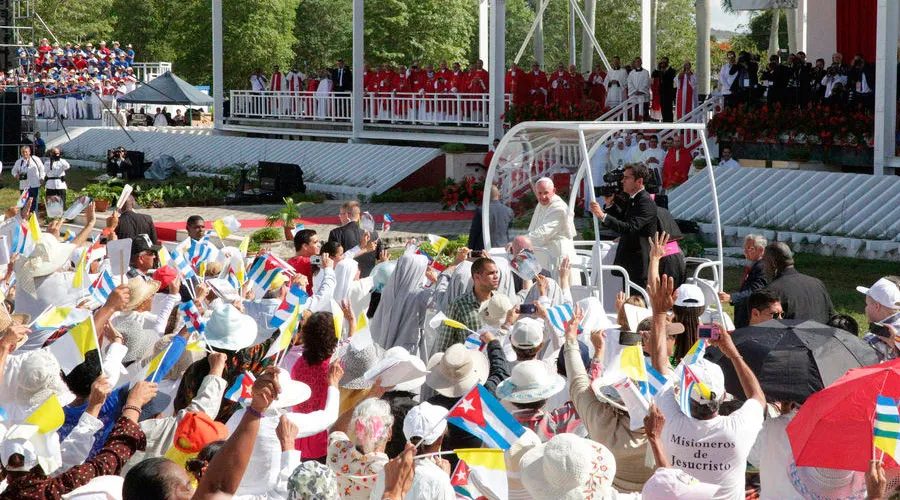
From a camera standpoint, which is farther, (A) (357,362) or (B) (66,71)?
(B) (66,71)

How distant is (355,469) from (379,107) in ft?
79.1

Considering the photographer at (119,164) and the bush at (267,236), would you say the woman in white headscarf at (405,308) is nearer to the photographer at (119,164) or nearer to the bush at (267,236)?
the bush at (267,236)

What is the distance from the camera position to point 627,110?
24094 mm

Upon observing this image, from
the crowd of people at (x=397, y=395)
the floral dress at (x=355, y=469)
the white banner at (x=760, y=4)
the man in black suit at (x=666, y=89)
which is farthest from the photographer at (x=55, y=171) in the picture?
the floral dress at (x=355, y=469)

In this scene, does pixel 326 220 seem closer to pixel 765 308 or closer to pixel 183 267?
pixel 183 267

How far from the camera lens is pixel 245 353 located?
19.9 feet

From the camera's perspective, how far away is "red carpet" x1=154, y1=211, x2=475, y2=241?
66.7 feet

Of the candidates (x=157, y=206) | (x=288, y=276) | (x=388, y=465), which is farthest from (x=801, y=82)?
(x=388, y=465)

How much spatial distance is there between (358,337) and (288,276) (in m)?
2.23

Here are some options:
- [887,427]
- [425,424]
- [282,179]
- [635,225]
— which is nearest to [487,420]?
[425,424]

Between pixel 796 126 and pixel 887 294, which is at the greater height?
pixel 796 126

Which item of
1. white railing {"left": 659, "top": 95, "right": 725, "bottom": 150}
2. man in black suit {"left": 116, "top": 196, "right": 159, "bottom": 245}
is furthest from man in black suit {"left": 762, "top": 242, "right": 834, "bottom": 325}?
white railing {"left": 659, "top": 95, "right": 725, "bottom": 150}

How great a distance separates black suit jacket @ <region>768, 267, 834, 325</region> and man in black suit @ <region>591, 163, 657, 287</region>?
1.95m

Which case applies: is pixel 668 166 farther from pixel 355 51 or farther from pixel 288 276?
pixel 288 276
